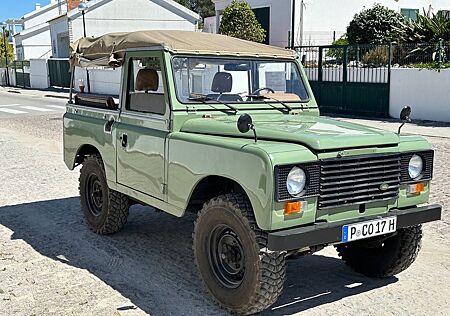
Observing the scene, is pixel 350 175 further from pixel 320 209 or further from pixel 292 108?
pixel 292 108

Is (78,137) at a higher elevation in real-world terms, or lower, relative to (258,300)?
higher

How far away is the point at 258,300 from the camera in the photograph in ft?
13.2

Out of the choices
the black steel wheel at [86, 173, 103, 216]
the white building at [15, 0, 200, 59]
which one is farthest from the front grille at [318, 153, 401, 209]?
the white building at [15, 0, 200, 59]

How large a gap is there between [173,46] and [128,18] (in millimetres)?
36049

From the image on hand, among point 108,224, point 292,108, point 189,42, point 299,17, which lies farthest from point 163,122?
point 299,17

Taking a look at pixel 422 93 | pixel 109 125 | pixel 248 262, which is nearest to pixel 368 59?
pixel 422 93

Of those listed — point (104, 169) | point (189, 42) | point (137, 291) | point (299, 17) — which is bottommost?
point (137, 291)

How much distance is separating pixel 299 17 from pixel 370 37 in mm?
6460

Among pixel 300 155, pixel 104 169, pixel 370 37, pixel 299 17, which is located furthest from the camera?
pixel 299 17

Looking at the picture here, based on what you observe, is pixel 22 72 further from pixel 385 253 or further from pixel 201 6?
pixel 385 253

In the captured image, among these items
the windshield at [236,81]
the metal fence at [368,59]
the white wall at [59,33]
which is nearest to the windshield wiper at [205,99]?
the windshield at [236,81]

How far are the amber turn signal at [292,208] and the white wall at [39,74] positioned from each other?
3623 cm

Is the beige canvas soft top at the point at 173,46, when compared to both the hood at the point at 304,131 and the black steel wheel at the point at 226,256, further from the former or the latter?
the black steel wheel at the point at 226,256

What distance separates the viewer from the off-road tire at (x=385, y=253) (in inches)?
188
